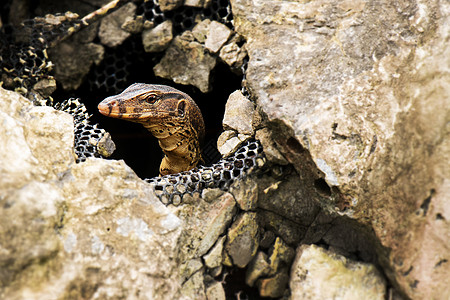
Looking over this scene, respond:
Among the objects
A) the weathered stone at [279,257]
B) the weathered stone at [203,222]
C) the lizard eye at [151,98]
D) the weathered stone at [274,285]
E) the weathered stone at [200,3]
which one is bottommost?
the weathered stone at [274,285]

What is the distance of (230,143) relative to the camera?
3547mm

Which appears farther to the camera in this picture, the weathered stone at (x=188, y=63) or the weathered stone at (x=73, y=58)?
the weathered stone at (x=73, y=58)

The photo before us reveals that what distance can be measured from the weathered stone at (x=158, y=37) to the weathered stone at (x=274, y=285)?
2.11 m

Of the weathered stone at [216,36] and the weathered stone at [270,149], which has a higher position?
the weathered stone at [216,36]

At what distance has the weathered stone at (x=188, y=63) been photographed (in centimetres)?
422

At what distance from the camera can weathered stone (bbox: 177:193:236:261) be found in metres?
3.08

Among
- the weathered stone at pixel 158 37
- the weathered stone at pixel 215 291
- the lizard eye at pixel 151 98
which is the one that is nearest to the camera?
the weathered stone at pixel 215 291

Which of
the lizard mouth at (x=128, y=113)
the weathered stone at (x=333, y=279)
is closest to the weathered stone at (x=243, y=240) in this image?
the weathered stone at (x=333, y=279)

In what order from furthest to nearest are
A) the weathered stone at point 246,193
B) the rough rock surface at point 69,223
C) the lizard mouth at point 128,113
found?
the lizard mouth at point 128,113 < the weathered stone at point 246,193 < the rough rock surface at point 69,223

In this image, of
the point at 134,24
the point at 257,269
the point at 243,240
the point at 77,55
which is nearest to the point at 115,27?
the point at 134,24

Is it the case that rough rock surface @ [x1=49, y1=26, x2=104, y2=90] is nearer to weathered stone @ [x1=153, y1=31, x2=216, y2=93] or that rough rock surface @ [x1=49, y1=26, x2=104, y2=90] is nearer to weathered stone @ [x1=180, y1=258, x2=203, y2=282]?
weathered stone @ [x1=153, y1=31, x2=216, y2=93]

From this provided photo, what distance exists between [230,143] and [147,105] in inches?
26.7

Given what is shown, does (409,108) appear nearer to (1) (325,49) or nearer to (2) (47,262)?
(1) (325,49)

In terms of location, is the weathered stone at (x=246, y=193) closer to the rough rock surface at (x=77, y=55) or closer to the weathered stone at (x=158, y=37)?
the weathered stone at (x=158, y=37)
